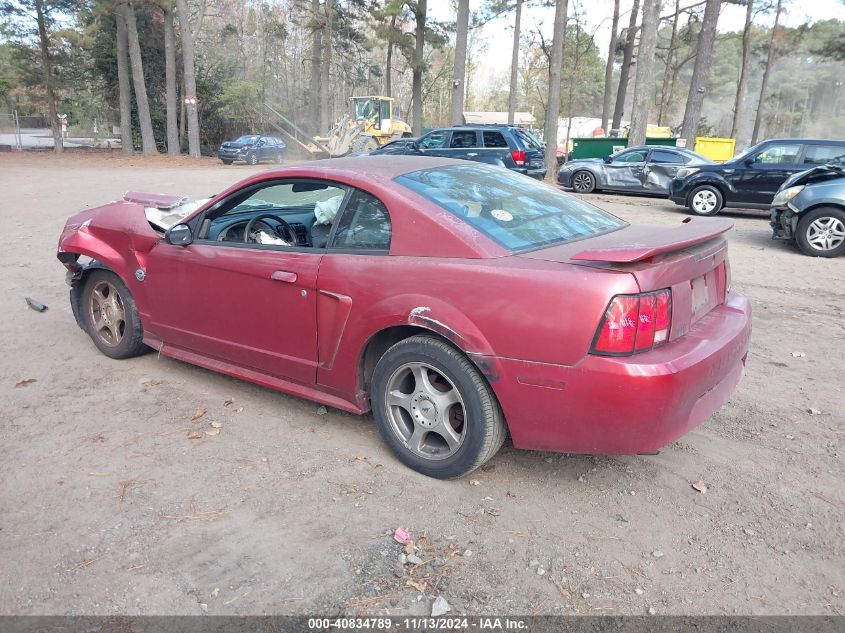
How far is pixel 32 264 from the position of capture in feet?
25.8

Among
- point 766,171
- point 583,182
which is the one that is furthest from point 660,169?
point 766,171

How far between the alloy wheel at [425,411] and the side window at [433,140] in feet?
54.6

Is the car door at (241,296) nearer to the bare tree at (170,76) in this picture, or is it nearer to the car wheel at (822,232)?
the car wheel at (822,232)

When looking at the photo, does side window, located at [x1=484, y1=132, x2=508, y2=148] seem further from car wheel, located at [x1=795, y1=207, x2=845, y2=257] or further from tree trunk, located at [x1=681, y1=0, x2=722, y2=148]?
car wheel, located at [x1=795, y1=207, x2=845, y2=257]

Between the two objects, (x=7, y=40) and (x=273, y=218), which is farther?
(x=7, y=40)

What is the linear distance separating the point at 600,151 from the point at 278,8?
43025 mm

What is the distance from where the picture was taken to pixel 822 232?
8.68m

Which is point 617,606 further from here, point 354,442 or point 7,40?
point 7,40

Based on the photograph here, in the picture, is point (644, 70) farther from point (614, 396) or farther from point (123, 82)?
point (123, 82)

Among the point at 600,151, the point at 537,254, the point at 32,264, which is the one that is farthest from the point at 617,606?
the point at 600,151

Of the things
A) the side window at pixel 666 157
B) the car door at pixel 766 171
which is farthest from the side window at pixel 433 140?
the car door at pixel 766 171

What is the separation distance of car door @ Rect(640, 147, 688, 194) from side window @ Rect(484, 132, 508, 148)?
13.1ft

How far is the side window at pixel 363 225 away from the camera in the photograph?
10.5 ft

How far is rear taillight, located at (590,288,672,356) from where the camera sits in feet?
8.36
